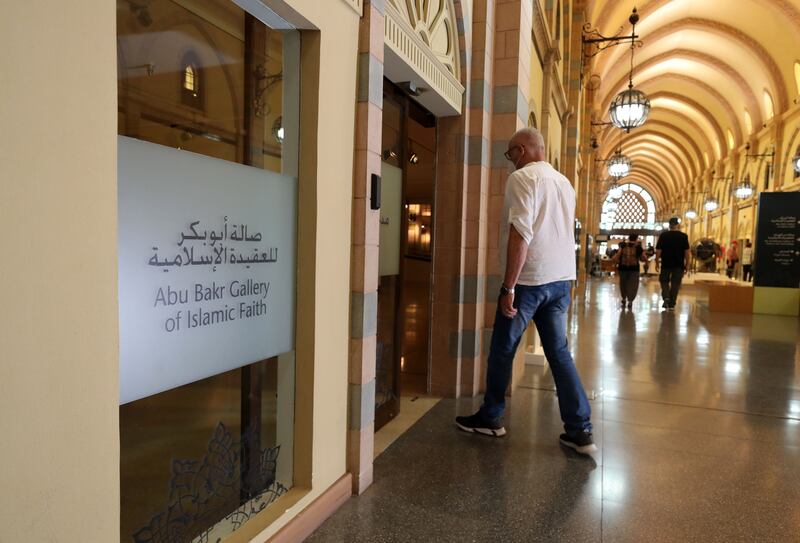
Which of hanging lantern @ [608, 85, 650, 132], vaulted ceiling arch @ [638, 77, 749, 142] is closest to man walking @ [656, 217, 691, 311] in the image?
hanging lantern @ [608, 85, 650, 132]

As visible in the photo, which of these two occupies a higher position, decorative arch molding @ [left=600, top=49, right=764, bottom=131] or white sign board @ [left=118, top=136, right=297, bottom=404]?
decorative arch molding @ [left=600, top=49, right=764, bottom=131]

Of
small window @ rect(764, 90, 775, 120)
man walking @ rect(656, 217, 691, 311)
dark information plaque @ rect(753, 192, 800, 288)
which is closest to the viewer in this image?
dark information plaque @ rect(753, 192, 800, 288)

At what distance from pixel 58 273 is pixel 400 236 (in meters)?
2.63

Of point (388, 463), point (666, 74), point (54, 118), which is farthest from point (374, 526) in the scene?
point (666, 74)

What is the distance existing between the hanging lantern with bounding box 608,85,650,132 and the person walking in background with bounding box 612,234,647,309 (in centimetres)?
223

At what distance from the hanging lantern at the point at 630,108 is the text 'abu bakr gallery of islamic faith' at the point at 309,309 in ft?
19.6

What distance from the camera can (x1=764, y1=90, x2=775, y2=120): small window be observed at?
21125 millimetres

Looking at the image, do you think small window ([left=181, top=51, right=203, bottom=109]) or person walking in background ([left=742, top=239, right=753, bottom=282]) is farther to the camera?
person walking in background ([left=742, top=239, right=753, bottom=282])

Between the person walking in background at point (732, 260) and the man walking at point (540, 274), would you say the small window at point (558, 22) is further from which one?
the person walking in background at point (732, 260)

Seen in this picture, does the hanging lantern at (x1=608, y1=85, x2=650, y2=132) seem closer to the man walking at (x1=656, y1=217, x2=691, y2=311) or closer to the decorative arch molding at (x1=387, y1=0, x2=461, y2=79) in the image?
the man walking at (x1=656, y1=217, x2=691, y2=311)

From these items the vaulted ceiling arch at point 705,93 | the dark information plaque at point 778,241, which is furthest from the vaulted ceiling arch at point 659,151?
the dark information plaque at point 778,241

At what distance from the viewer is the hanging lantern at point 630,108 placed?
9.82 metres

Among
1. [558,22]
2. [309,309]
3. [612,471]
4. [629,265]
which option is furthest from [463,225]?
[629,265]

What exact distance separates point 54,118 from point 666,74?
30493mm
